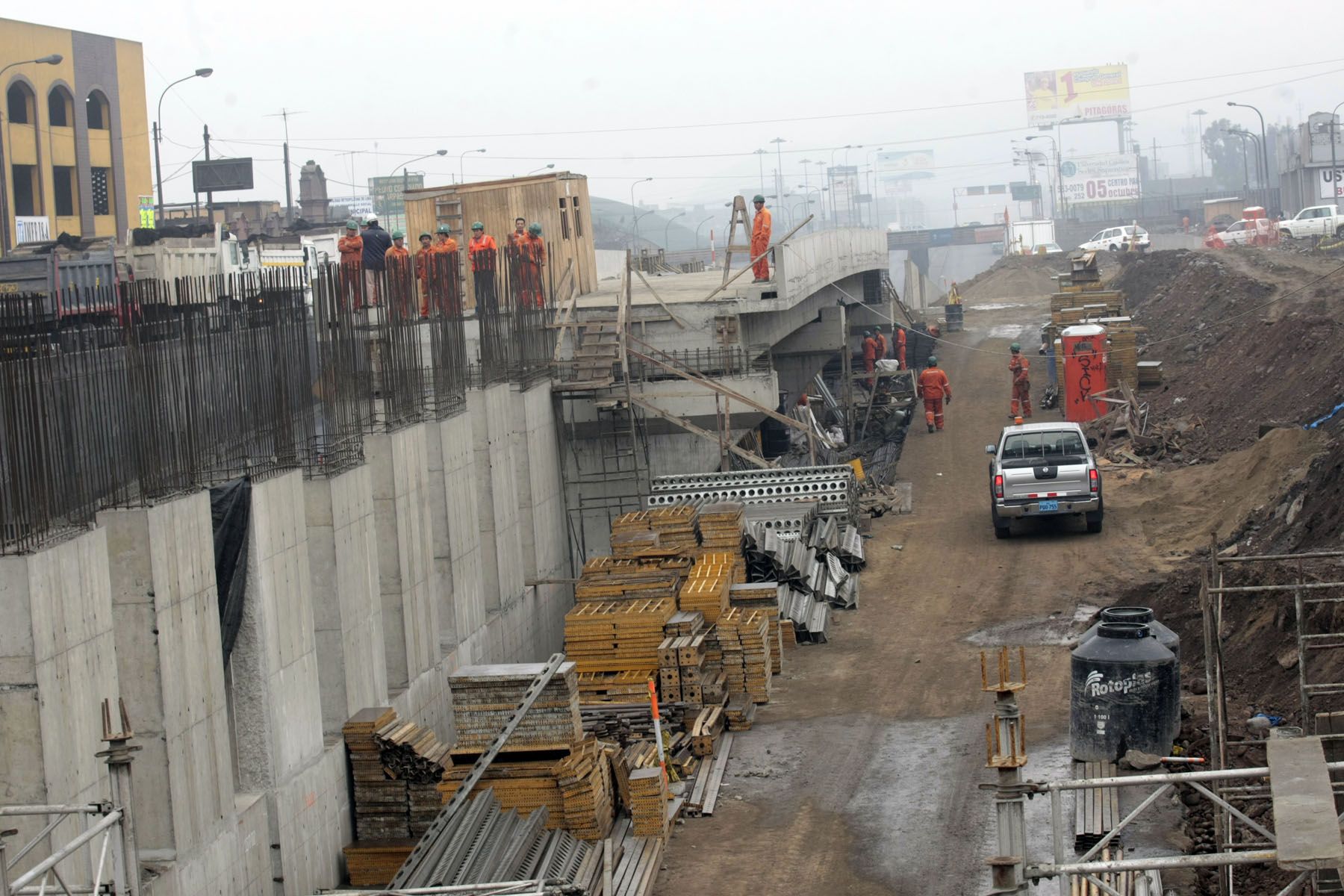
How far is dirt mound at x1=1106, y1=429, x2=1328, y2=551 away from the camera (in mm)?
25203

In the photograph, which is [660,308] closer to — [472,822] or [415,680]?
[415,680]

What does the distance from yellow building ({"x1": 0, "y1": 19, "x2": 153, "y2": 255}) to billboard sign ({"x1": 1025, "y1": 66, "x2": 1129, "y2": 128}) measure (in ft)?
467

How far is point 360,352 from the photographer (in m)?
18.7

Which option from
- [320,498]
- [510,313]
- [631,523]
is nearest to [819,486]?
[631,523]

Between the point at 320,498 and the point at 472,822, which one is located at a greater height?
the point at 320,498

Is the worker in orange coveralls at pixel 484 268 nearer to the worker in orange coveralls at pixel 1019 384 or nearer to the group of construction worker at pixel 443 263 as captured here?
the group of construction worker at pixel 443 263

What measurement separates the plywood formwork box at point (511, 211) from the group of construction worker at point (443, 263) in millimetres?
4257

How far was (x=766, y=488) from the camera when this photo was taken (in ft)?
87.9

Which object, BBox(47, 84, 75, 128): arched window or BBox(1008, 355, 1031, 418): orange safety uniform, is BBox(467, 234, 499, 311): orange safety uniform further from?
BBox(47, 84, 75, 128): arched window

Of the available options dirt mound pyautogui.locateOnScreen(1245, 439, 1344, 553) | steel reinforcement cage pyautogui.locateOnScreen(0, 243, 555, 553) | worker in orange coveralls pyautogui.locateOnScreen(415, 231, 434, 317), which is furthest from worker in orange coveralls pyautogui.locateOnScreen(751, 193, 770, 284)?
dirt mound pyautogui.locateOnScreen(1245, 439, 1344, 553)

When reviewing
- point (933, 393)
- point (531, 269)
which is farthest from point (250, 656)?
point (933, 393)

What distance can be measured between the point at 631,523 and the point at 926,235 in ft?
420

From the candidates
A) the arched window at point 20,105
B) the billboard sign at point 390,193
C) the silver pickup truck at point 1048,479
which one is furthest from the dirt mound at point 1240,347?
the billboard sign at point 390,193

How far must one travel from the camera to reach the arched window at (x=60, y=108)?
63.6 meters
